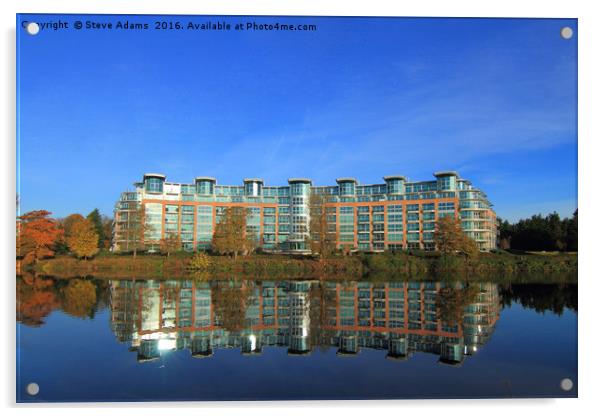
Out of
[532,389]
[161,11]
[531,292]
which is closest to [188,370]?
[532,389]

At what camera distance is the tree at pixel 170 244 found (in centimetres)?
599

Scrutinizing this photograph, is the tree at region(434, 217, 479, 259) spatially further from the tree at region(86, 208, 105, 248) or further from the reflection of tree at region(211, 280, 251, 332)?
the tree at region(86, 208, 105, 248)

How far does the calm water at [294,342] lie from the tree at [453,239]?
58 cm

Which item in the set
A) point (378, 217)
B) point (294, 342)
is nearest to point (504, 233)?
point (378, 217)

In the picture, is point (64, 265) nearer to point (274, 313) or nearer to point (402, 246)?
point (274, 313)

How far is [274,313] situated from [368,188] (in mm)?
2317

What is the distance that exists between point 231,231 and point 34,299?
2586 millimetres

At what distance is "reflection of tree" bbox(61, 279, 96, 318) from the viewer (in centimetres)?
528

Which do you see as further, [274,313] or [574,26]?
[274,313]

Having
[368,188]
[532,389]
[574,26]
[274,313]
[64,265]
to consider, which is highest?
[574,26]

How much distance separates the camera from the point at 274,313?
16.8 feet

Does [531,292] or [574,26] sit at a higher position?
[574,26]
